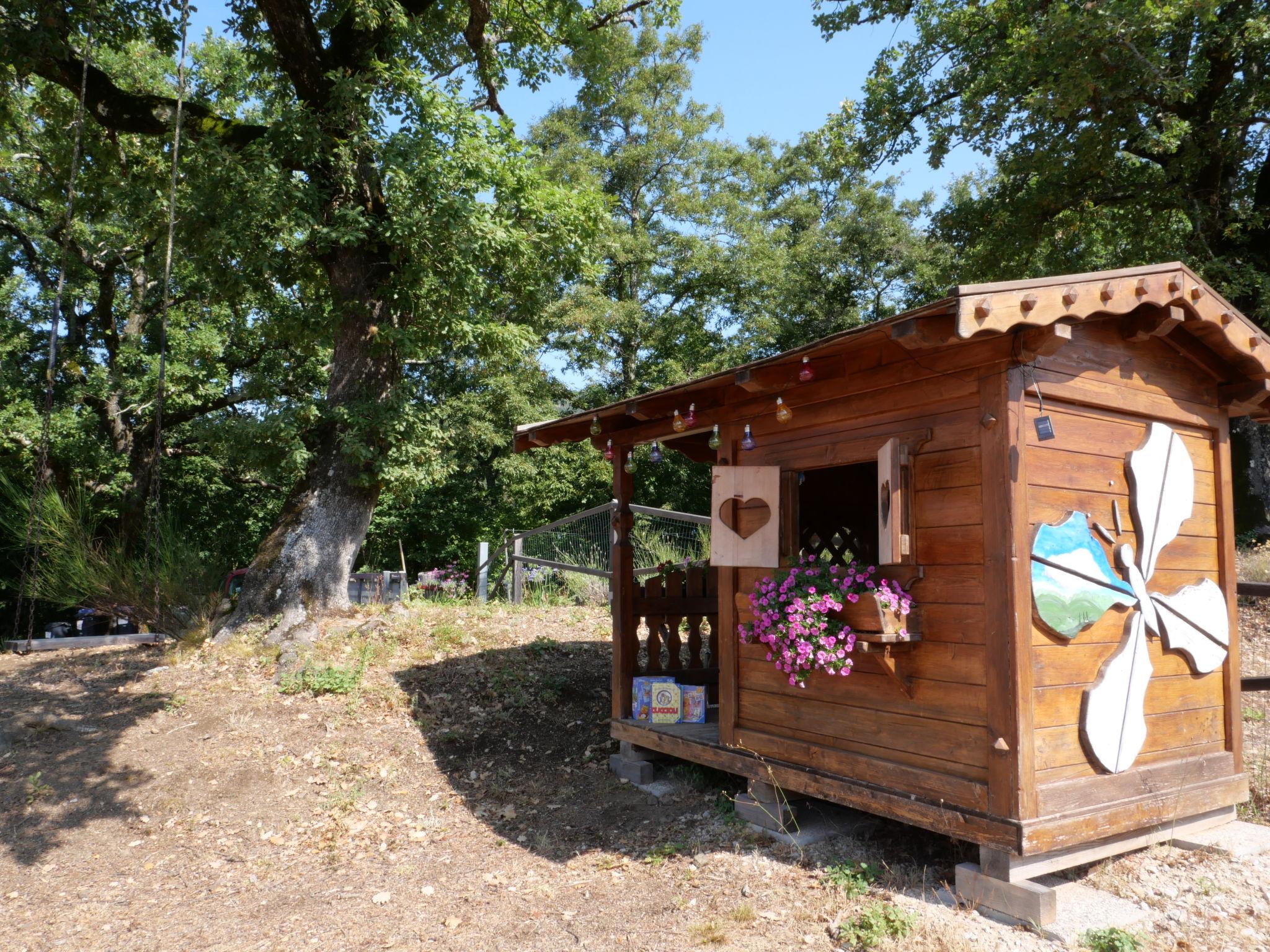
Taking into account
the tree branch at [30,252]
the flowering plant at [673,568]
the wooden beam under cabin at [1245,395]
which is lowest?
the flowering plant at [673,568]

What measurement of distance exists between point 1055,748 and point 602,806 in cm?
291

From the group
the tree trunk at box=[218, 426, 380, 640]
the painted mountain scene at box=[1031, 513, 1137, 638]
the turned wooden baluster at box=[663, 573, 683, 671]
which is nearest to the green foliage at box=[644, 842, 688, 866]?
the turned wooden baluster at box=[663, 573, 683, 671]

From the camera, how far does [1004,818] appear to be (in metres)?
3.61

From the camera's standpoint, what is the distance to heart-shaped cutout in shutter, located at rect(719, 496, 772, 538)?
16.3ft

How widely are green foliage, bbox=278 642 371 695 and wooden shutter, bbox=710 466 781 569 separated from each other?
3.93m

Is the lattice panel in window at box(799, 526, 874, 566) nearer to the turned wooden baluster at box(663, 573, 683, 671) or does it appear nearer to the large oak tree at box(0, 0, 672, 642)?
the turned wooden baluster at box(663, 573, 683, 671)

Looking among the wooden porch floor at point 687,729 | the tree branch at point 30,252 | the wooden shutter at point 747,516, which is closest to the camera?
the wooden shutter at point 747,516

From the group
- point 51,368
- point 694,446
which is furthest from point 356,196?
point 694,446

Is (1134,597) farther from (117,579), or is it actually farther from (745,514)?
(117,579)

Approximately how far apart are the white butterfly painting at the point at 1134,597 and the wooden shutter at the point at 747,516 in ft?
4.99

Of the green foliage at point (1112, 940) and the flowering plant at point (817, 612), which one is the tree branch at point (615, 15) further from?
the green foliage at point (1112, 940)

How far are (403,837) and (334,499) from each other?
4184 millimetres

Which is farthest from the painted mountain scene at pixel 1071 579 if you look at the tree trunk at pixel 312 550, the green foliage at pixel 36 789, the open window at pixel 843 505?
the tree trunk at pixel 312 550

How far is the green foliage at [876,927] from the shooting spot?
11.4 ft
